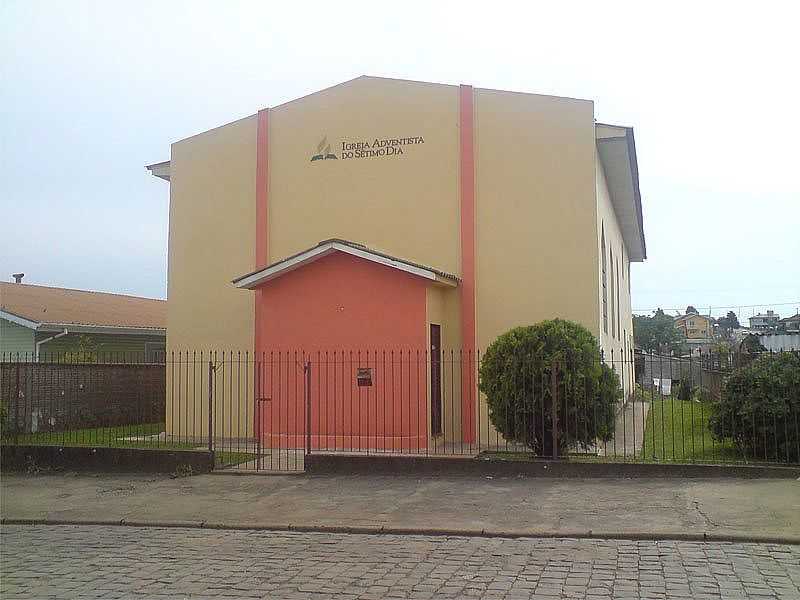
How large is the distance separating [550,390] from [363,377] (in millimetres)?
4257

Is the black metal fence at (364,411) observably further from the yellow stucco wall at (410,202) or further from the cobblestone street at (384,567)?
the cobblestone street at (384,567)

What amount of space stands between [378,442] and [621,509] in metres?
6.30

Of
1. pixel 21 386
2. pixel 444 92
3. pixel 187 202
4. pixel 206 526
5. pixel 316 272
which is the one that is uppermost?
pixel 444 92

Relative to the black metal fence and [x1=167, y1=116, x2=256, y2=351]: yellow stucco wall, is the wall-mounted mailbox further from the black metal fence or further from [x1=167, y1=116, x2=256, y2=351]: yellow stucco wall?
[x1=167, y1=116, x2=256, y2=351]: yellow stucco wall

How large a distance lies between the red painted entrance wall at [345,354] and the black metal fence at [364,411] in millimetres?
35

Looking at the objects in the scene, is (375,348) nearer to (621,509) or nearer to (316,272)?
(316,272)

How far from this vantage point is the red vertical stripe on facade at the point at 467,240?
53.2ft

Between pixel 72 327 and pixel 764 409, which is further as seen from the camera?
pixel 72 327

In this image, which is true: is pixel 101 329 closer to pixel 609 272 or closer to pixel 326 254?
pixel 326 254

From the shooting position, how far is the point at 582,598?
6.30 metres

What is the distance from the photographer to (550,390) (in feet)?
40.6

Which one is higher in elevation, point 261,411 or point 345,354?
point 345,354

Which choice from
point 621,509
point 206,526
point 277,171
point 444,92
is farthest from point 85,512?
point 444,92

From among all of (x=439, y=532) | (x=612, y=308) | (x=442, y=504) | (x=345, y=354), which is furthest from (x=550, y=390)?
(x=612, y=308)
